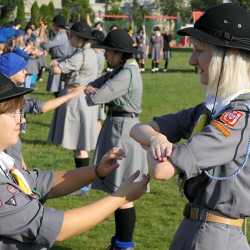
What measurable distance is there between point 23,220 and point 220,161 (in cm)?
92

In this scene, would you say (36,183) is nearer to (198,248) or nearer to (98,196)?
(198,248)

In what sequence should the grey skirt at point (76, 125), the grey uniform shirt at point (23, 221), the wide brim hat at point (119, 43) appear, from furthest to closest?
the grey skirt at point (76, 125), the wide brim hat at point (119, 43), the grey uniform shirt at point (23, 221)

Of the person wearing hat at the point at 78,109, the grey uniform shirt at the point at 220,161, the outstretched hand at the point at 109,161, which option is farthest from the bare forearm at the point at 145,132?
the person wearing hat at the point at 78,109

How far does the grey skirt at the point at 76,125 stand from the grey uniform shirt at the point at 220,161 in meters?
5.62

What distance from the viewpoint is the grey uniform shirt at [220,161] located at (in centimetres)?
283

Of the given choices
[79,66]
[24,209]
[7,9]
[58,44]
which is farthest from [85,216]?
[7,9]

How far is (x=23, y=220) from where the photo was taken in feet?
9.23

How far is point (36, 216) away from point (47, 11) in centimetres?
5129

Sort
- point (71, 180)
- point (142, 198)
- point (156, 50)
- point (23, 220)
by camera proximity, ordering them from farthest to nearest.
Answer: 1. point (156, 50)
2. point (142, 198)
3. point (71, 180)
4. point (23, 220)

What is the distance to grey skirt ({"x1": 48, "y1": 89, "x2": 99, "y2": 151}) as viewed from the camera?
28.6ft

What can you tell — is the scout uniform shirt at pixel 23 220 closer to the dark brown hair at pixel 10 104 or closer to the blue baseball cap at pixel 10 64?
the dark brown hair at pixel 10 104

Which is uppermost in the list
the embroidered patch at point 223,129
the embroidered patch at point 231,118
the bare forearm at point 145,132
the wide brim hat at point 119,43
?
the embroidered patch at point 231,118

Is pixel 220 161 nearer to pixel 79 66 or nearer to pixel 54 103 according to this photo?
pixel 54 103

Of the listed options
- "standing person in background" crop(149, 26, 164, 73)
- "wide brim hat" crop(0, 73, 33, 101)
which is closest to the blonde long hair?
"wide brim hat" crop(0, 73, 33, 101)
